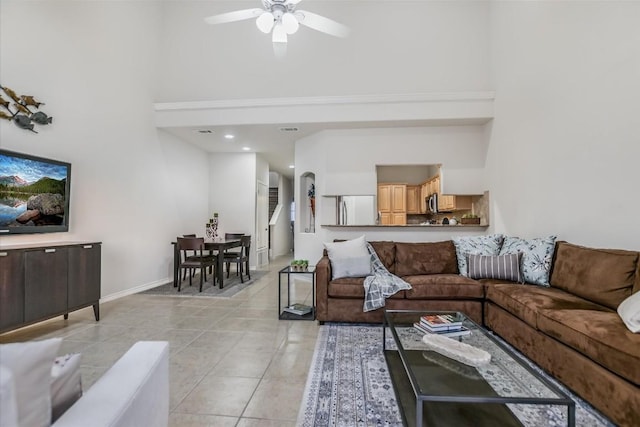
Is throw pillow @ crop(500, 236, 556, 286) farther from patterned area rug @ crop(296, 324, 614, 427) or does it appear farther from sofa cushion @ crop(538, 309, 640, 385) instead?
patterned area rug @ crop(296, 324, 614, 427)

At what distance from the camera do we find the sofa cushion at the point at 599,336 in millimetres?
1589

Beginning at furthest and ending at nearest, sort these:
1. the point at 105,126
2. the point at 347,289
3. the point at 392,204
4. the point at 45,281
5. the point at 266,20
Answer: the point at 392,204, the point at 105,126, the point at 266,20, the point at 347,289, the point at 45,281

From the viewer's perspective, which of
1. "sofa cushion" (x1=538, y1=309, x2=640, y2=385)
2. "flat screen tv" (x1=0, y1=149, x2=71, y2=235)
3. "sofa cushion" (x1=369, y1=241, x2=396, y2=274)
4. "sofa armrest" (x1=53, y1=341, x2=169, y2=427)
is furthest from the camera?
"sofa cushion" (x1=369, y1=241, x2=396, y2=274)

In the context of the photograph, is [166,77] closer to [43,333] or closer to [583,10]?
[43,333]

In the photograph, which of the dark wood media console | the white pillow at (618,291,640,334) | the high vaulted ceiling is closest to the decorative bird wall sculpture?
the dark wood media console

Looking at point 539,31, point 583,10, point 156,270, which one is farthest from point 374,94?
point 156,270

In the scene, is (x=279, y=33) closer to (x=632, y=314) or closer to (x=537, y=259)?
(x=537, y=259)

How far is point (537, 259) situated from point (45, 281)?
4.82m

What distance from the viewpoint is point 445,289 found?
321cm

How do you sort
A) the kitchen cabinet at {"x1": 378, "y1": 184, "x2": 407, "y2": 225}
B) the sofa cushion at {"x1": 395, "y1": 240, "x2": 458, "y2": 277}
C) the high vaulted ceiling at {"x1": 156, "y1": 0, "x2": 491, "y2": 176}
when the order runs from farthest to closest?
the kitchen cabinet at {"x1": 378, "y1": 184, "x2": 407, "y2": 225} → the high vaulted ceiling at {"x1": 156, "y1": 0, "x2": 491, "y2": 176} → the sofa cushion at {"x1": 395, "y1": 240, "x2": 458, "y2": 277}

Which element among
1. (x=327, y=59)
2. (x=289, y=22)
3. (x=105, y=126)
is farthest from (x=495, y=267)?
(x=105, y=126)

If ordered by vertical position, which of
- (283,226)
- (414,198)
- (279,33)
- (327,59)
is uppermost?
(327,59)

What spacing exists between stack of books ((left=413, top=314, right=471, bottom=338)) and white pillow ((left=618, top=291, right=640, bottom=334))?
2.81 ft

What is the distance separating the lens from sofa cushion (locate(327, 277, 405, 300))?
3272 millimetres
